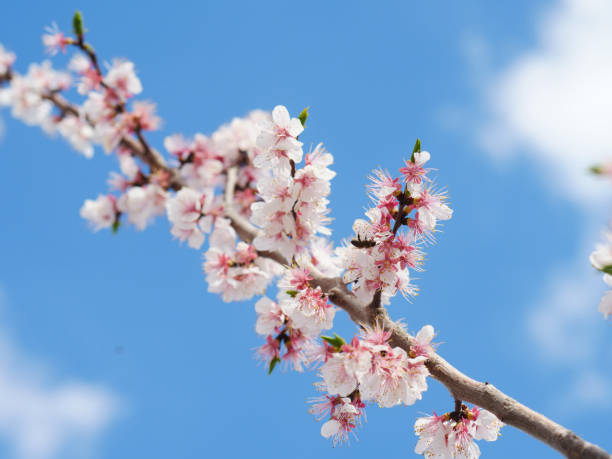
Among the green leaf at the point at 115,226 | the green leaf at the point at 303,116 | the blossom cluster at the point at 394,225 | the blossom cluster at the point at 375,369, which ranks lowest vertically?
the blossom cluster at the point at 375,369

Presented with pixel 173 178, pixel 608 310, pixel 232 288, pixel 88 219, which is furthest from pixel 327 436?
pixel 88 219

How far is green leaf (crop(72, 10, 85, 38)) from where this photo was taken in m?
5.72

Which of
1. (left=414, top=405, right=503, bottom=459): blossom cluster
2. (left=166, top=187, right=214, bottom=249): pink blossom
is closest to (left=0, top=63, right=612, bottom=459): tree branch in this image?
(left=414, top=405, right=503, bottom=459): blossom cluster

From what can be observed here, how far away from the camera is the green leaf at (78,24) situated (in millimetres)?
5723

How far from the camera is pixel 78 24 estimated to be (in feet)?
19.0

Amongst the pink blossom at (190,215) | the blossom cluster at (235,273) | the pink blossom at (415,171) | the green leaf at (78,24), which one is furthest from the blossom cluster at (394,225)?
the green leaf at (78,24)

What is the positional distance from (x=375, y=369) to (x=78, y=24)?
5.08m

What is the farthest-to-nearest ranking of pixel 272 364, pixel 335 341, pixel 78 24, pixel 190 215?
1. pixel 78 24
2. pixel 190 215
3. pixel 272 364
4. pixel 335 341

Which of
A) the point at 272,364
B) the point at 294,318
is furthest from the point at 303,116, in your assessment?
the point at 272,364

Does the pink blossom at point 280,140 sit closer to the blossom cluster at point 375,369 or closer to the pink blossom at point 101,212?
the blossom cluster at point 375,369

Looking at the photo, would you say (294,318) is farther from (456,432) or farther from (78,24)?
(78,24)

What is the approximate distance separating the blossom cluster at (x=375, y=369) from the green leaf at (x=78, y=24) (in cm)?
476

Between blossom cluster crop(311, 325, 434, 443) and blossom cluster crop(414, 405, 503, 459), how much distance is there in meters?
0.45

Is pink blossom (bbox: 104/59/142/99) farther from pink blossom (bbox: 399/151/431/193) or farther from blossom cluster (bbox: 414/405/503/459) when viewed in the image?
blossom cluster (bbox: 414/405/503/459)
